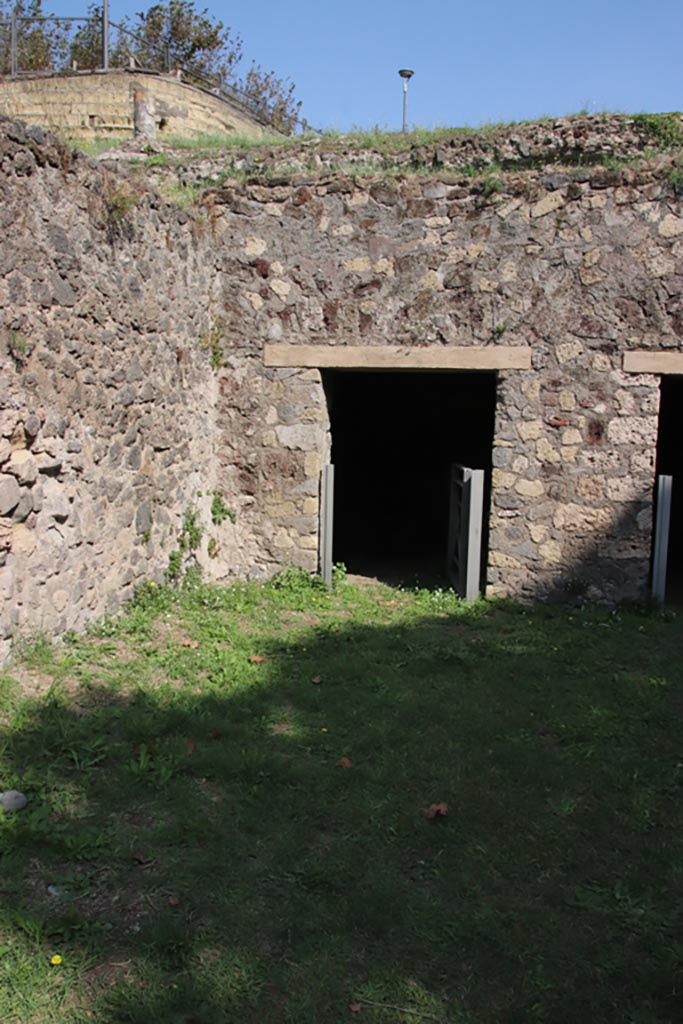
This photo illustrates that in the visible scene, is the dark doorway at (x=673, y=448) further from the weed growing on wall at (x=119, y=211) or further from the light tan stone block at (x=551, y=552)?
the weed growing on wall at (x=119, y=211)

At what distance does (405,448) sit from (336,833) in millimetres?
9024

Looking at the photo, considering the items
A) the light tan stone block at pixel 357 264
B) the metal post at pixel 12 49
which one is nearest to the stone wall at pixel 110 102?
the metal post at pixel 12 49

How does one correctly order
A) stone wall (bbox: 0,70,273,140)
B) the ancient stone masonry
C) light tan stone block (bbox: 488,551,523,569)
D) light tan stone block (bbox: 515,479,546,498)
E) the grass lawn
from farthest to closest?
stone wall (bbox: 0,70,273,140)
light tan stone block (bbox: 488,551,523,569)
light tan stone block (bbox: 515,479,546,498)
the ancient stone masonry
the grass lawn

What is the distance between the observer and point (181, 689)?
16.6 feet

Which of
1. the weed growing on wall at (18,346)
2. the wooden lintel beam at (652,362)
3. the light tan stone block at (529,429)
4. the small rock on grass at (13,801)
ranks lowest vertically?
the small rock on grass at (13,801)

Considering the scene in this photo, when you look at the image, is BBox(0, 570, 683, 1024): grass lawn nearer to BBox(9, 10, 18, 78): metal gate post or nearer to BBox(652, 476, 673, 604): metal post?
BBox(652, 476, 673, 604): metal post

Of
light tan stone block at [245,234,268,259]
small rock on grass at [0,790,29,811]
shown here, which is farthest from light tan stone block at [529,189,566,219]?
small rock on grass at [0,790,29,811]

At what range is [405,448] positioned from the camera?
12.3 m

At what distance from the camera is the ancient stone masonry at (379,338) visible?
21.5 feet

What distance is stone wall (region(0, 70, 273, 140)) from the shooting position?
57.9 feet

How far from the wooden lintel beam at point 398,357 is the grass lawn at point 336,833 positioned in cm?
268

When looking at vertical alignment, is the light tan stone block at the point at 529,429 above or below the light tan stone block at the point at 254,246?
below

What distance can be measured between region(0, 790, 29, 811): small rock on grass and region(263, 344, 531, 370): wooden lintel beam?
4887 millimetres

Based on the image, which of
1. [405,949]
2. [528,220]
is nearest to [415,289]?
[528,220]
